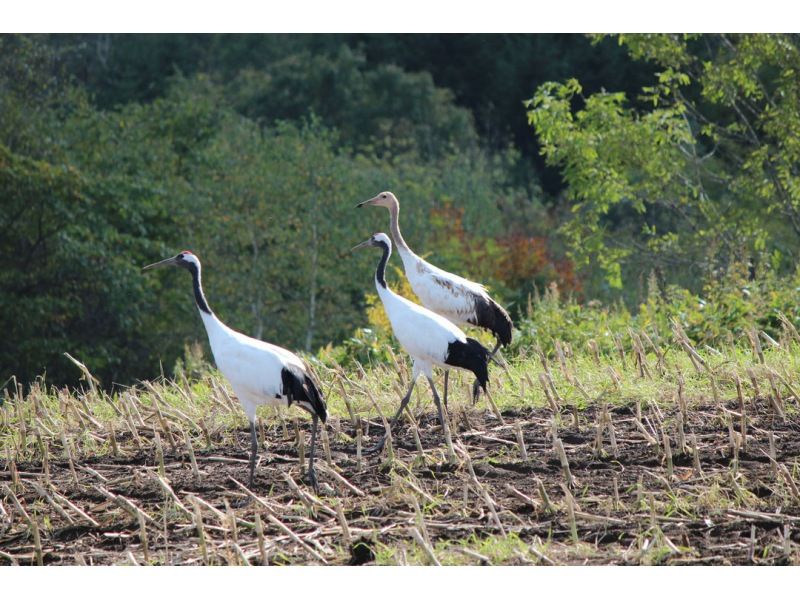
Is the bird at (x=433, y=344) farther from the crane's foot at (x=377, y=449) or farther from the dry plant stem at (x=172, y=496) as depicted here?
the dry plant stem at (x=172, y=496)

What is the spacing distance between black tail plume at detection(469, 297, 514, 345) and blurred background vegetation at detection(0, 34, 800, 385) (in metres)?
1.06

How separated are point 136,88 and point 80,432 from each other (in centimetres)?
2874

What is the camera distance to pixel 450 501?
5.84 meters

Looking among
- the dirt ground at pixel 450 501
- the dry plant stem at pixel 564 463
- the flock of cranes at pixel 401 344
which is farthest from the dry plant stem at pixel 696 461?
the flock of cranes at pixel 401 344

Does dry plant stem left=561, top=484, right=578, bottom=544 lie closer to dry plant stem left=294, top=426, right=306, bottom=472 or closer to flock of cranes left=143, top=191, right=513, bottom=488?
flock of cranes left=143, top=191, right=513, bottom=488

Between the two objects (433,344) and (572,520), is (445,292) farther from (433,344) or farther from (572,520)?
(572,520)

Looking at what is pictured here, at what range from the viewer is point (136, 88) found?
3528 centimetres

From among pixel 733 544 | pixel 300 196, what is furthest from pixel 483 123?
pixel 733 544

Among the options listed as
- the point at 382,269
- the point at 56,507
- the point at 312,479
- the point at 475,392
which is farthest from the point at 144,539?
the point at 382,269

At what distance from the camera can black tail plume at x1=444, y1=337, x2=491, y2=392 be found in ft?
24.2

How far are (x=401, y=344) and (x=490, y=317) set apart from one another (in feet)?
4.63

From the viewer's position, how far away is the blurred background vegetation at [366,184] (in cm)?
1504

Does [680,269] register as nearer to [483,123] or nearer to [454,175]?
[454,175]

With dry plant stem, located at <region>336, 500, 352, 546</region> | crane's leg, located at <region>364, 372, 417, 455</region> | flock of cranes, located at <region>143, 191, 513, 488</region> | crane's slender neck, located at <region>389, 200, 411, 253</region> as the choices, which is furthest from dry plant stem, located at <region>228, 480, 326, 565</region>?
crane's slender neck, located at <region>389, 200, 411, 253</region>
